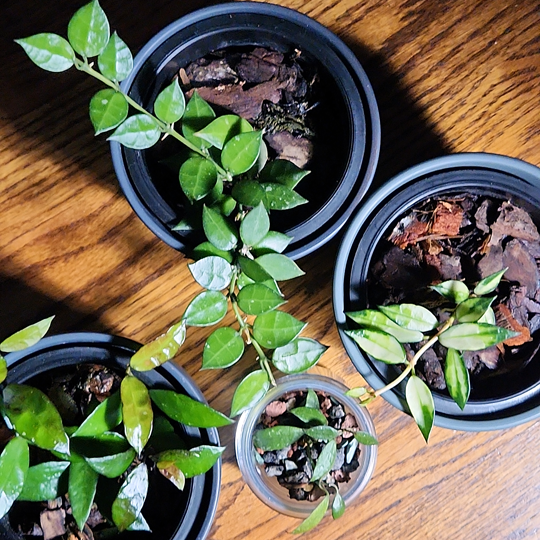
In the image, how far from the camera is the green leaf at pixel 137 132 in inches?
21.7

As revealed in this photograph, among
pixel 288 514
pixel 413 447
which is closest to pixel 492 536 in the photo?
pixel 413 447

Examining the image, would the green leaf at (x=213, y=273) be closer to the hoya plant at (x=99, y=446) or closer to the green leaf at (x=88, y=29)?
the hoya plant at (x=99, y=446)

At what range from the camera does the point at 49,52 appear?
503 millimetres

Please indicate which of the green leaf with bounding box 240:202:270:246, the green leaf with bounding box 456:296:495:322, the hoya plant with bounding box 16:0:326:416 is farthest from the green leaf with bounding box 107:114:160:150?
the green leaf with bounding box 456:296:495:322

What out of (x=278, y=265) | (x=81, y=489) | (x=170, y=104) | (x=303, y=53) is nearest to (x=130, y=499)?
(x=81, y=489)

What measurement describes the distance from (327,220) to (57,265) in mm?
365

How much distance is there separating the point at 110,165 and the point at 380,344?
1.39 ft

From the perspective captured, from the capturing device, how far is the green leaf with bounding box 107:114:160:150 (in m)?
0.55

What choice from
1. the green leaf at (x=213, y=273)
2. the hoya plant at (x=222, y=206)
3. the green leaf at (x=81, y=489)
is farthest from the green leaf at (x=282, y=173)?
the green leaf at (x=81, y=489)

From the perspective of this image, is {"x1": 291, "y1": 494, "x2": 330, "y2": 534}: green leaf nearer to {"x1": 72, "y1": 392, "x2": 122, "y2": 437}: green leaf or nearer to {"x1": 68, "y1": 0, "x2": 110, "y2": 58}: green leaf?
{"x1": 72, "y1": 392, "x2": 122, "y2": 437}: green leaf

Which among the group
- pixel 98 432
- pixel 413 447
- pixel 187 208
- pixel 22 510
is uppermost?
pixel 187 208

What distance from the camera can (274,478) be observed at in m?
0.76

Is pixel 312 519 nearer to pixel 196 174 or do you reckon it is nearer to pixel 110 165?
pixel 196 174

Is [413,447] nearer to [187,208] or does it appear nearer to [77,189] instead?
[187,208]
